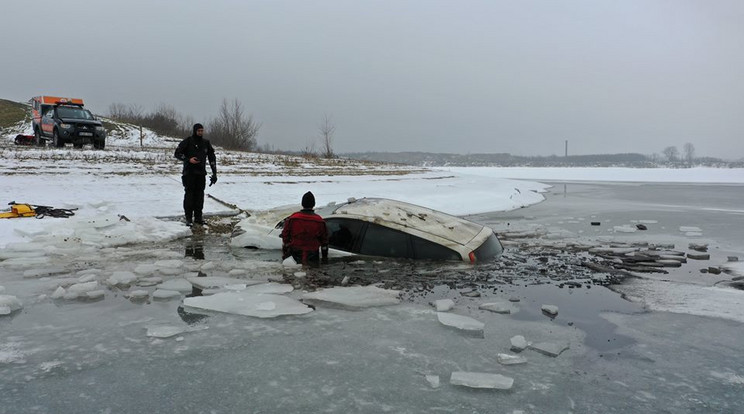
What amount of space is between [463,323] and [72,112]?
23.7m

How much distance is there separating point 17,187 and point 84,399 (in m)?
12.6

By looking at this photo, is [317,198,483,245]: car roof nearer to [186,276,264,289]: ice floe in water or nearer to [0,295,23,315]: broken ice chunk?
[186,276,264,289]: ice floe in water

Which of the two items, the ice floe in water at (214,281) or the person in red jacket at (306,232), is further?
the person in red jacket at (306,232)

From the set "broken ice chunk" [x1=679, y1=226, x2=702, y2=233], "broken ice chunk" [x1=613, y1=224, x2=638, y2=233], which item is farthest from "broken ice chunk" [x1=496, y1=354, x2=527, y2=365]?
"broken ice chunk" [x1=679, y1=226, x2=702, y2=233]

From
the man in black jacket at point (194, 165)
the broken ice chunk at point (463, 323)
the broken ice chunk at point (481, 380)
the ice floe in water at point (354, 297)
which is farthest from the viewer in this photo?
the man in black jacket at point (194, 165)

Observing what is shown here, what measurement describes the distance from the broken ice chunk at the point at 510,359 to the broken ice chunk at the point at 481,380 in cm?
32

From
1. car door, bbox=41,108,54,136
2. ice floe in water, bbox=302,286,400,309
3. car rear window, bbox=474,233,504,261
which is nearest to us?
ice floe in water, bbox=302,286,400,309

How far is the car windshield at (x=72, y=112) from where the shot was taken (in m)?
22.2

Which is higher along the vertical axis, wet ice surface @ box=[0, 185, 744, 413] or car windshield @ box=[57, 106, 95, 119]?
car windshield @ box=[57, 106, 95, 119]

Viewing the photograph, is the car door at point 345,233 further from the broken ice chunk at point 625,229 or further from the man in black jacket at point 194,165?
the broken ice chunk at point 625,229

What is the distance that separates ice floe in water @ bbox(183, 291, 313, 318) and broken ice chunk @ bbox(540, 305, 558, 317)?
8.03 feet

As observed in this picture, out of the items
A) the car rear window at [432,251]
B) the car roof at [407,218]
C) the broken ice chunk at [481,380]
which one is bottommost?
the broken ice chunk at [481,380]

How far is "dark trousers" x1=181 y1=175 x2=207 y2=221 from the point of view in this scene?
10430 millimetres

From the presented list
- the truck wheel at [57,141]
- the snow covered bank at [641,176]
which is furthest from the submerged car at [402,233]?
the snow covered bank at [641,176]
